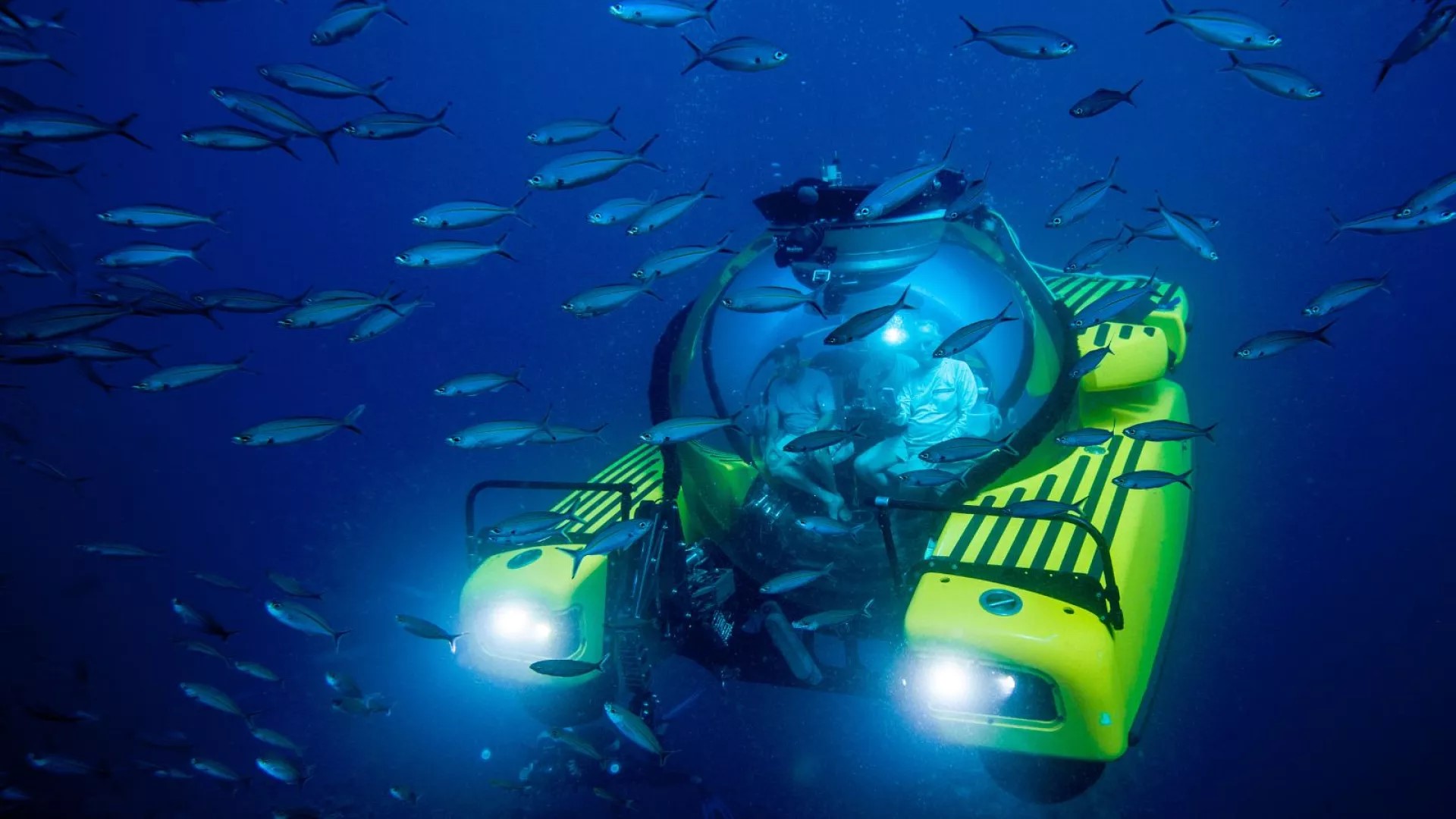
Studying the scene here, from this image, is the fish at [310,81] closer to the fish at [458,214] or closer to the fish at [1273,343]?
the fish at [458,214]

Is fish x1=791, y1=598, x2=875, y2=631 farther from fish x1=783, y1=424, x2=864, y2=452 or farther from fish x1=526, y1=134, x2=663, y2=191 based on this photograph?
fish x1=526, y1=134, x2=663, y2=191

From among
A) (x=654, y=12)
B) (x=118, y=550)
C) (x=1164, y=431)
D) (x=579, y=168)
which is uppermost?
(x=654, y=12)

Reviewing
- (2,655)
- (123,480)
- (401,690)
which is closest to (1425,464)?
(401,690)

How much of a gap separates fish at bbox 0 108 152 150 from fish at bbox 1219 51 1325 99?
17.8 feet

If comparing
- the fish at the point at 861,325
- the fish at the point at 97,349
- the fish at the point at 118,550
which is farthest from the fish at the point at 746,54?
the fish at the point at 118,550

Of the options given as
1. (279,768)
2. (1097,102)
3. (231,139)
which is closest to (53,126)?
(231,139)

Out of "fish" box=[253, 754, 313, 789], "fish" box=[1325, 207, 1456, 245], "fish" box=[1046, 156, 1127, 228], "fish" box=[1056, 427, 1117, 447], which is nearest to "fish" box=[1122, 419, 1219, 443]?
"fish" box=[1056, 427, 1117, 447]

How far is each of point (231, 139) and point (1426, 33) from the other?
5.56 m

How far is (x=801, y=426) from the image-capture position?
159 inches

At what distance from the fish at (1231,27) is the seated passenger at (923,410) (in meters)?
1.84

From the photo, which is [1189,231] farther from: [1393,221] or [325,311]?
[325,311]

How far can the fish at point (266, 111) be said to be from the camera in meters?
3.47

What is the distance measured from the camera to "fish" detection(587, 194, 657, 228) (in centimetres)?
383

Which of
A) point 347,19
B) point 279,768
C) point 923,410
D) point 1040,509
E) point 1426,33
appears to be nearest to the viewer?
point 1040,509
